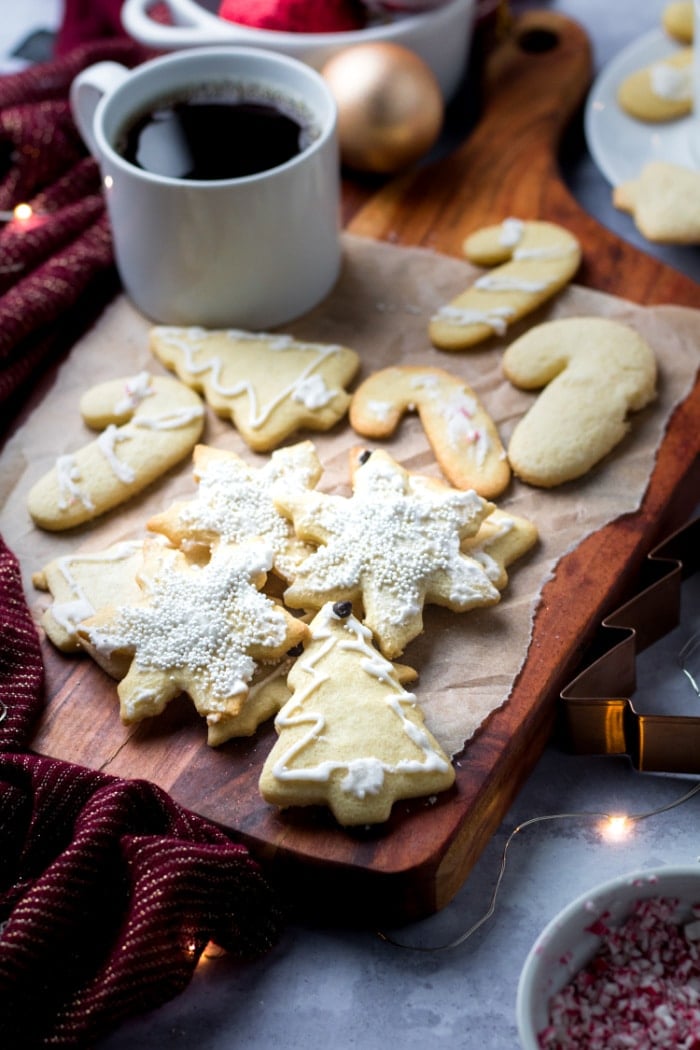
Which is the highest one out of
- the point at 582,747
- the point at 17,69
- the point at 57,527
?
the point at 17,69

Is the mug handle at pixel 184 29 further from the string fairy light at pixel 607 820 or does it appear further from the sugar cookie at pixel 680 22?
the string fairy light at pixel 607 820

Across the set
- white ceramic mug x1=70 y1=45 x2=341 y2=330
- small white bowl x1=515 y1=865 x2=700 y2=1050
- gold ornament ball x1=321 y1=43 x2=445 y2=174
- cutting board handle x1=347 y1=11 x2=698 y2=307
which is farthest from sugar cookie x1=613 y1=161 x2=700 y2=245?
small white bowl x1=515 y1=865 x2=700 y2=1050

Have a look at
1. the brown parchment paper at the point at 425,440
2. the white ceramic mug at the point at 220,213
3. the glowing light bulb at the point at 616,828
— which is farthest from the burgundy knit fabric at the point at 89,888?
the white ceramic mug at the point at 220,213

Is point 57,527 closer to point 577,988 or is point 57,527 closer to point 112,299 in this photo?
point 112,299

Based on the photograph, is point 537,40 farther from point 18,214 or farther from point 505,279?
point 18,214

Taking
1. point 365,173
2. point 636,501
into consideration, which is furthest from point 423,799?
point 365,173

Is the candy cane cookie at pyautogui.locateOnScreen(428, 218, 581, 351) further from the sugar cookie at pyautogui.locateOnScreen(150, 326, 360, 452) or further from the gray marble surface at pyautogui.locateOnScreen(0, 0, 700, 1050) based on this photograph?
the gray marble surface at pyautogui.locateOnScreen(0, 0, 700, 1050)
